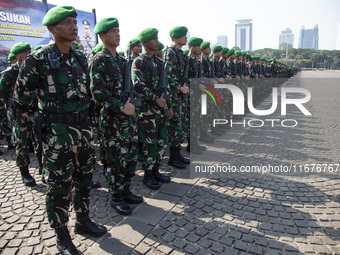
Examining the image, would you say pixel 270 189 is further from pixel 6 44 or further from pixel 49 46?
pixel 6 44

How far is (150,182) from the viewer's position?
160 inches

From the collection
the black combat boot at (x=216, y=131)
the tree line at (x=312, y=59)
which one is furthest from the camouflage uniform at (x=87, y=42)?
the tree line at (x=312, y=59)

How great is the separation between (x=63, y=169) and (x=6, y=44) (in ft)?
29.1

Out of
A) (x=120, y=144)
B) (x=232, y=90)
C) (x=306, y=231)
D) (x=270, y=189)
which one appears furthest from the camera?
(x=232, y=90)

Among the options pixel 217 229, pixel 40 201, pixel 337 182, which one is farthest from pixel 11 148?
pixel 337 182

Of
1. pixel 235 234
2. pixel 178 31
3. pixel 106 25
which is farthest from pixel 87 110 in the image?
pixel 178 31

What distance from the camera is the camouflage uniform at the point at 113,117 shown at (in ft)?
9.84

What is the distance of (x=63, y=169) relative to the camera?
2.44 metres

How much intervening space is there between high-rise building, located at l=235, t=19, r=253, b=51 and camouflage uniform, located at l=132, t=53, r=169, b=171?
19446 cm

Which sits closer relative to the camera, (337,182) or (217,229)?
(217,229)

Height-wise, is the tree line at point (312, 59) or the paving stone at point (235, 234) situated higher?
the tree line at point (312, 59)

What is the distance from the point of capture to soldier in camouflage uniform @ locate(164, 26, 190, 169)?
461 cm

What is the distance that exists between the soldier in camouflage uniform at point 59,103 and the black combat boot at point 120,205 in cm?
82

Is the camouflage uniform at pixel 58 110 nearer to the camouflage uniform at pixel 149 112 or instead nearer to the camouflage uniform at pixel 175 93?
the camouflage uniform at pixel 149 112
